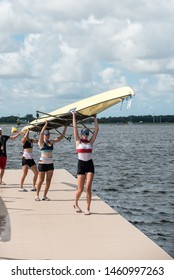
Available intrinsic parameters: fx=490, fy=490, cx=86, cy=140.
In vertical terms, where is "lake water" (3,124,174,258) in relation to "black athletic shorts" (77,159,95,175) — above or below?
below

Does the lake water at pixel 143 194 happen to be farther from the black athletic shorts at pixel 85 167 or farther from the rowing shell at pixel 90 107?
the rowing shell at pixel 90 107

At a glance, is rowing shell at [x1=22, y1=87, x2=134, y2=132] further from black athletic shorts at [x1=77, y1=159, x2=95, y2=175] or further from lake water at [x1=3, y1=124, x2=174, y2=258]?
lake water at [x1=3, y1=124, x2=174, y2=258]

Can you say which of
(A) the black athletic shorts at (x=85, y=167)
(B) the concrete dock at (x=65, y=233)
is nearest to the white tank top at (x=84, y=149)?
(A) the black athletic shorts at (x=85, y=167)

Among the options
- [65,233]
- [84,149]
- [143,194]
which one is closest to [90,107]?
[84,149]

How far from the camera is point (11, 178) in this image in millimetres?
16641

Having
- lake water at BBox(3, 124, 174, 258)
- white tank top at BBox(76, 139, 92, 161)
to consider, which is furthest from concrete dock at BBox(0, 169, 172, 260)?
lake water at BBox(3, 124, 174, 258)

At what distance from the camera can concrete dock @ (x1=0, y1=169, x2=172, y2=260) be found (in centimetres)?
757

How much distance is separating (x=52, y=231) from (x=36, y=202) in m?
2.94

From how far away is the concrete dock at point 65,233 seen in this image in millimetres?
7574

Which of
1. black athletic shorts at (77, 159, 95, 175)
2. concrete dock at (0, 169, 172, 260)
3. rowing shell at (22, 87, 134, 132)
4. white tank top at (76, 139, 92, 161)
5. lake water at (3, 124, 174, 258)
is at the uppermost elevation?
rowing shell at (22, 87, 134, 132)

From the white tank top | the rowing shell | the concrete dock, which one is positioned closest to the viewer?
Result: the concrete dock

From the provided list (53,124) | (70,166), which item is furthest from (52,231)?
(70,166)

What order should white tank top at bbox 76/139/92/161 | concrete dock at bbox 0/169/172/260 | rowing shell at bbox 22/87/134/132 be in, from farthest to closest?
rowing shell at bbox 22/87/134/132 → white tank top at bbox 76/139/92/161 → concrete dock at bbox 0/169/172/260
